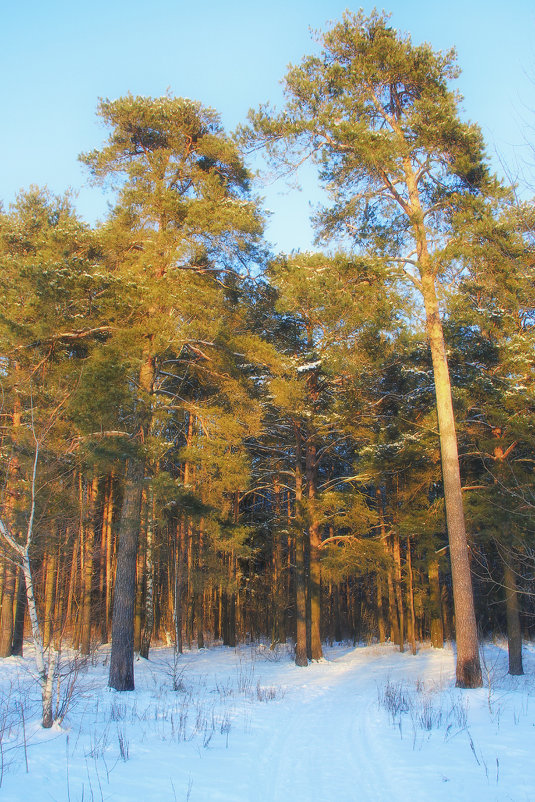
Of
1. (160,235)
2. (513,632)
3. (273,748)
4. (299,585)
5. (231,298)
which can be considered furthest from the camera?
(299,585)

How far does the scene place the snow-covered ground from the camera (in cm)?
421

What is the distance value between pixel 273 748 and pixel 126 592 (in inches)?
205

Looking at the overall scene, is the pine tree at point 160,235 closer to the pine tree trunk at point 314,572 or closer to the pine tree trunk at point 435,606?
the pine tree trunk at point 314,572

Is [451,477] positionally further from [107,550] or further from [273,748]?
[107,550]

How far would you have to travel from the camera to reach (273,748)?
591 cm

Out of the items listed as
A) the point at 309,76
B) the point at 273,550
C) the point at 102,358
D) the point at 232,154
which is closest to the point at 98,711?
the point at 102,358

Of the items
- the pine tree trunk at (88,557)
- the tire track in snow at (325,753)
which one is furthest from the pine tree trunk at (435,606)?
the pine tree trunk at (88,557)

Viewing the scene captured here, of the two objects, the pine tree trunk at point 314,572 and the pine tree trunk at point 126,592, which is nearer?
the pine tree trunk at point 126,592

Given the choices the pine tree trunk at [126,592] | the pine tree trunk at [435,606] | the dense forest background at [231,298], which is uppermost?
the dense forest background at [231,298]

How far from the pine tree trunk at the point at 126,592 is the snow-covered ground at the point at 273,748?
0.44 meters

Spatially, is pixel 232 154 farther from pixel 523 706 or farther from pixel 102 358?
pixel 523 706

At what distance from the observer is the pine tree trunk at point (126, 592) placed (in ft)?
32.6

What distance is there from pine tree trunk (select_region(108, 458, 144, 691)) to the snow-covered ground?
441 millimetres

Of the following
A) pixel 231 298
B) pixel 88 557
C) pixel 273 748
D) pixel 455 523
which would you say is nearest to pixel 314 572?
pixel 88 557
